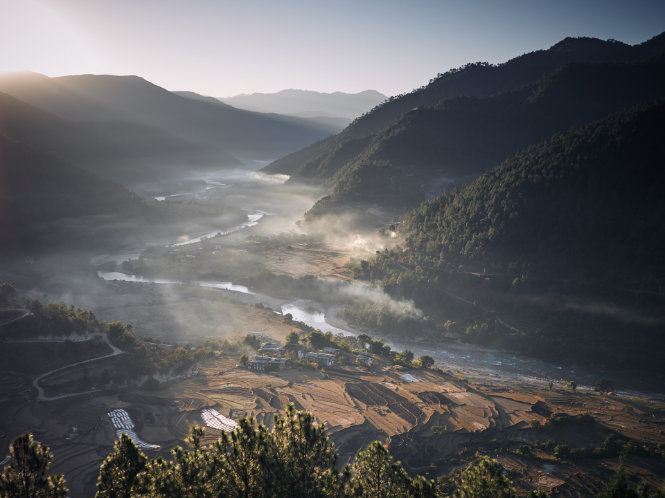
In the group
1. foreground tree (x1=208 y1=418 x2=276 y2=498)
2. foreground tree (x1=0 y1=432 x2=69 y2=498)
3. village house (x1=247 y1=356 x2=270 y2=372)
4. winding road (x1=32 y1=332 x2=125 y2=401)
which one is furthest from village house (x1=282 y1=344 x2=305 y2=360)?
foreground tree (x1=0 y1=432 x2=69 y2=498)

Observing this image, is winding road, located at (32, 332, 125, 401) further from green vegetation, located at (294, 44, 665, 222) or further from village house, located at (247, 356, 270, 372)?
green vegetation, located at (294, 44, 665, 222)

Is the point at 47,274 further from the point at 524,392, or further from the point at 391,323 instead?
the point at 524,392

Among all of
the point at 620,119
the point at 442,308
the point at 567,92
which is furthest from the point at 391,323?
the point at 567,92

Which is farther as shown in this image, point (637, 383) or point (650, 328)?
point (650, 328)

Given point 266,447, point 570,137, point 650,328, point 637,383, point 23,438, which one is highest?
point 570,137

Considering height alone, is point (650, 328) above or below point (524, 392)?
above

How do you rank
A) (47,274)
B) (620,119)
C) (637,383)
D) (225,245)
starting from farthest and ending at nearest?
(225,245)
(47,274)
(620,119)
(637,383)
